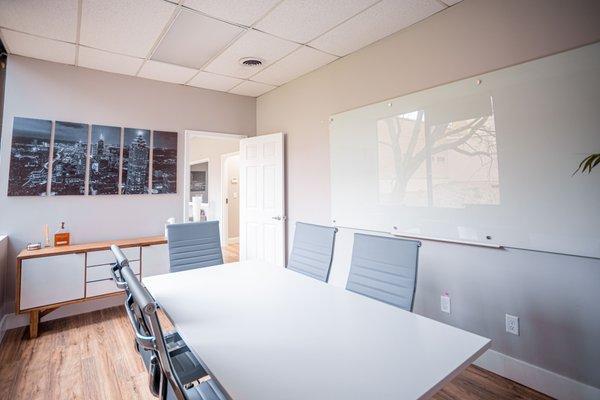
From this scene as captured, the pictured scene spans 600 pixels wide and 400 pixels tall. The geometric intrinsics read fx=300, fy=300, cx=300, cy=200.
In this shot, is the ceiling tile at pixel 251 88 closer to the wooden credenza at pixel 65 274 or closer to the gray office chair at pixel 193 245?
the gray office chair at pixel 193 245

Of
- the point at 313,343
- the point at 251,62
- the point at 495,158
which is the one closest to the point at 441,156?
the point at 495,158

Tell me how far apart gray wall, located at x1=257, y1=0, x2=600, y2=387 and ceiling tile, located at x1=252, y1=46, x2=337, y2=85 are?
33cm

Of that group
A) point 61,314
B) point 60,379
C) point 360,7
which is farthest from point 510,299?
point 61,314

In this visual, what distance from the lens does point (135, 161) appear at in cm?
364

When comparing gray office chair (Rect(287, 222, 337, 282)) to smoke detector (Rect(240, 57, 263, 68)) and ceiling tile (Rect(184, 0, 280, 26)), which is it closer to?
ceiling tile (Rect(184, 0, 280, 26))

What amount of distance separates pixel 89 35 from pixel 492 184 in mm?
3533

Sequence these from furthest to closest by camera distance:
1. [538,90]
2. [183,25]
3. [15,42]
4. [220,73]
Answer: [220,73] → [15,42] → [183,25] → [538,90]

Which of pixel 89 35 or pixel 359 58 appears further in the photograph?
pixel 359 58

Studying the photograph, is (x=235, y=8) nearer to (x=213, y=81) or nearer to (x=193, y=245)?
(x=213, y=81)

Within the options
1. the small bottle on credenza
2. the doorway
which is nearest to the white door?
the small bottle on credenza

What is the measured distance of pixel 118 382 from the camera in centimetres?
212

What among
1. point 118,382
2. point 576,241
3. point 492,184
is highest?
point 492,184

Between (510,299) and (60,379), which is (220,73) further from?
(510,299)

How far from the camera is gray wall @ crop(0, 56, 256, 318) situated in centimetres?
303
